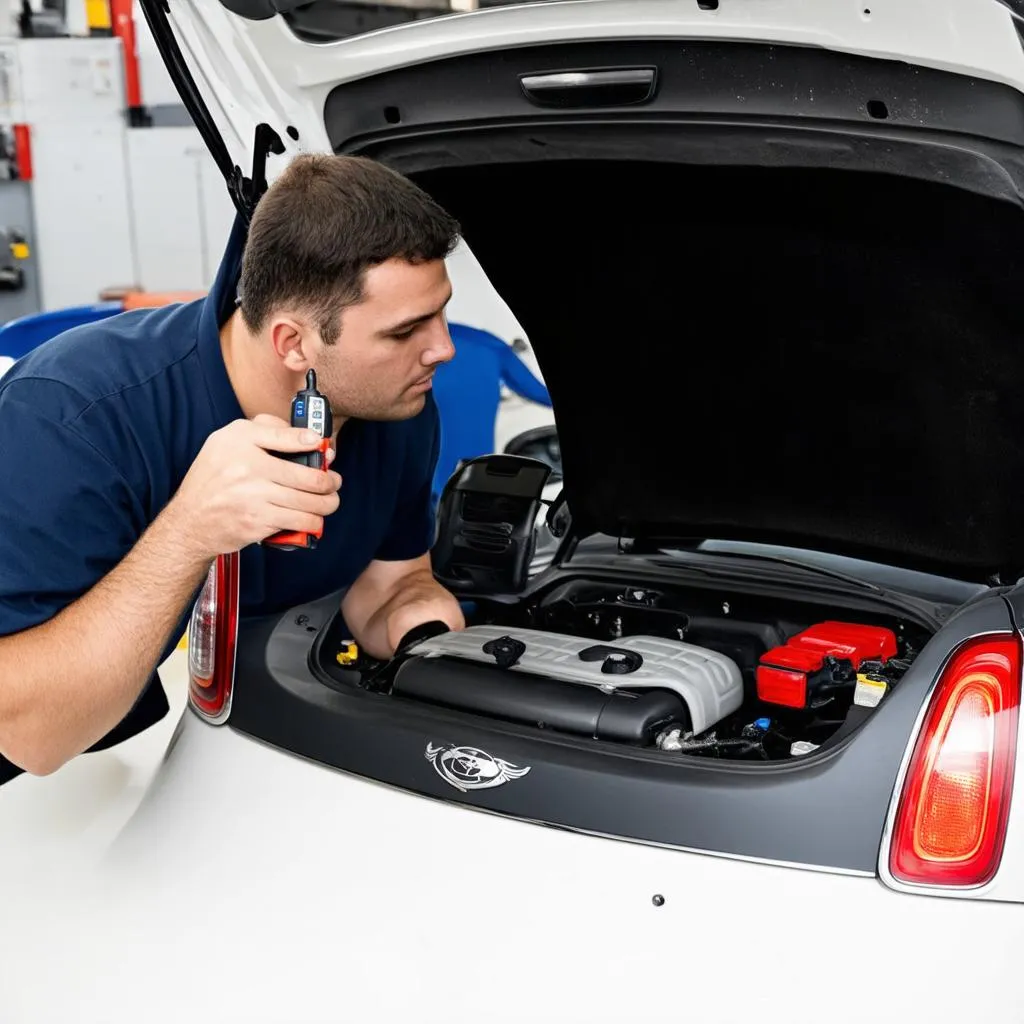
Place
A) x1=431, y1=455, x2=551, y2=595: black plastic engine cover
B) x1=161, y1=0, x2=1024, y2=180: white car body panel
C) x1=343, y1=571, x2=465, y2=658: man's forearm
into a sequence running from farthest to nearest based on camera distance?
x1=431, y1=455, x2=551, y2=595: black plastic engine cover, x1=343, y1=571, x2=465, y2=658: man's forearm, x1=161, y1=0, x2=1024, y2=180: white car body panel

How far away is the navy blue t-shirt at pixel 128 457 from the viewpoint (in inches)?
61.4

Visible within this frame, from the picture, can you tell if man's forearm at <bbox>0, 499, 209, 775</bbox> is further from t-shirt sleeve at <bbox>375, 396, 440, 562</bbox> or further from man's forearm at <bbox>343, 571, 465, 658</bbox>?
t-shirt sleeve at <bbox>375, 396, 440, 562</bbox>

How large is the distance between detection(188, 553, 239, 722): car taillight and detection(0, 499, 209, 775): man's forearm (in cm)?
18

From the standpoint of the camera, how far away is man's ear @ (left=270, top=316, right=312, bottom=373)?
162 centimetres

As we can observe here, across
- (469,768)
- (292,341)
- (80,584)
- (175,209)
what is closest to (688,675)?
(469,768)

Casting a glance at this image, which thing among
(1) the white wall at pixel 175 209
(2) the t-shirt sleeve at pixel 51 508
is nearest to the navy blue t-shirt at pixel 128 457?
(2) the t-shirt sleeve at pixel 51 508

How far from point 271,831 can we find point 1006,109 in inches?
44.5

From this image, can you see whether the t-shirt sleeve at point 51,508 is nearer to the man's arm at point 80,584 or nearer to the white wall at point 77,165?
the man's arm at point 80,584

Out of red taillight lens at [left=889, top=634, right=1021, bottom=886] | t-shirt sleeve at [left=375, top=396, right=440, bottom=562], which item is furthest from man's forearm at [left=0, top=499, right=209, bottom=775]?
red taillight lens at [left=889, top=634, right=1021, bottom=886]

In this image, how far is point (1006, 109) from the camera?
119 cm

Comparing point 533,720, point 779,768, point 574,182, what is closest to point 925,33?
point 574,182

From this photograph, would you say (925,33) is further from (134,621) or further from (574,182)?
(134,621)

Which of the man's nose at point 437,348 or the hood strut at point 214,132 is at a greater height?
the hood strut at point 214,132

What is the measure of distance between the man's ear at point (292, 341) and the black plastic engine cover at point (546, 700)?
0.44 meters
